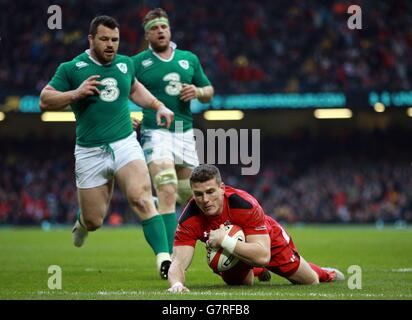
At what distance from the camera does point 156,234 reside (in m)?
8.20

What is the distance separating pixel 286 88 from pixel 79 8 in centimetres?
856

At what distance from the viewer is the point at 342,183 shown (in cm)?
2984

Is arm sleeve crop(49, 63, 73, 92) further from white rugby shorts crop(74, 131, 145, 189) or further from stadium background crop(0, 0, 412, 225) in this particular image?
stadium background crop(0, 0, 412, 225)

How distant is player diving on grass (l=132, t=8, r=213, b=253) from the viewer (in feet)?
31.3

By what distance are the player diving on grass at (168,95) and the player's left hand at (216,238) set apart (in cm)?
272

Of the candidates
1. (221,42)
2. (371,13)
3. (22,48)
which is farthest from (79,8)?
(371,13)

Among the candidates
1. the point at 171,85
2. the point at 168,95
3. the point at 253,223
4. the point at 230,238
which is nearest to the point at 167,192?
the point at 168,95

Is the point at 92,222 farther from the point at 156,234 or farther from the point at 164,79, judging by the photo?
the point at 164,79

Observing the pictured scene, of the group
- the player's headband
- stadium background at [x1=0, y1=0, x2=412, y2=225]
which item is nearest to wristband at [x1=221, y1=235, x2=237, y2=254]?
the player's headband

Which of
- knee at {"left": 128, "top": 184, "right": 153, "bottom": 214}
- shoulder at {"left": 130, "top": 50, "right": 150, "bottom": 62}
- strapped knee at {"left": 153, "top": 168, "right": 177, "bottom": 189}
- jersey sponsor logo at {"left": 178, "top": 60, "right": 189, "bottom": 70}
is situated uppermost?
shoulder at {"left": 130, "top": 50, "right": 150, "bottom": 62}

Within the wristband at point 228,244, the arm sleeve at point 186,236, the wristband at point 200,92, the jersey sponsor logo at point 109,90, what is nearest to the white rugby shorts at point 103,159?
the jersey sponsor logo at point 109,90

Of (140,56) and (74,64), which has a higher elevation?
(140,56)

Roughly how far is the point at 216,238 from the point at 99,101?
2.45 metres
